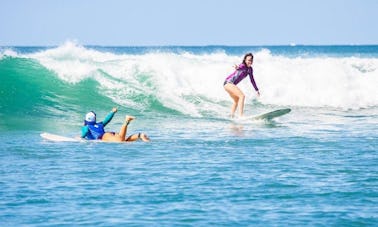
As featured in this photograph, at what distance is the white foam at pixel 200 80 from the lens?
73.4 ft

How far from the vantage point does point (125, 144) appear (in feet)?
42.3

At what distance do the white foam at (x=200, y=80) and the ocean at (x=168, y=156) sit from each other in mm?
92

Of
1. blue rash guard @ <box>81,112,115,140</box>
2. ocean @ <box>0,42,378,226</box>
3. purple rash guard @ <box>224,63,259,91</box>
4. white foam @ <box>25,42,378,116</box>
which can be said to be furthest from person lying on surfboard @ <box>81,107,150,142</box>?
white foam @ <box>25,42,378,116</box>

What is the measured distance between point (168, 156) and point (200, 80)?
1516 cm

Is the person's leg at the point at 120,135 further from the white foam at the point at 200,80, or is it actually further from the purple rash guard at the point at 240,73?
the white foam at the point at 200,80

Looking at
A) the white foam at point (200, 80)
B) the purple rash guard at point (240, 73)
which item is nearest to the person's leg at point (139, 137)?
the purple rash guard at point (240, 73)

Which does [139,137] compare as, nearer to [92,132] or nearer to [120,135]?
[120,135]

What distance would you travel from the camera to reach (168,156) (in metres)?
11.4

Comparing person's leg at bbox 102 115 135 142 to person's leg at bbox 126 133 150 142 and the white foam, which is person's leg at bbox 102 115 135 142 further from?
the white foam

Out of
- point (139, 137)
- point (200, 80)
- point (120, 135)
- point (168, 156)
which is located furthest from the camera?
point (200, 80)

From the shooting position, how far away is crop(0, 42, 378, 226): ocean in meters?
7.84

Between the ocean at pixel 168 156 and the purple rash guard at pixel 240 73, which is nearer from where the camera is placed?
the ocean at pixel 168 156

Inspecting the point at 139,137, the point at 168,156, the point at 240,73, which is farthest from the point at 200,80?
the point at 168,156

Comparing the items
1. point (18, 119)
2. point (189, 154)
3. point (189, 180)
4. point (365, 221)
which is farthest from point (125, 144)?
point (365, 221)
